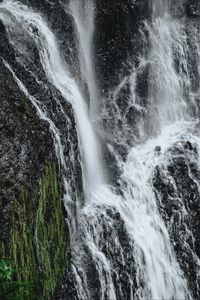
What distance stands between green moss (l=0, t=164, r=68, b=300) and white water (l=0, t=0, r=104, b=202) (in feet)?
5.85

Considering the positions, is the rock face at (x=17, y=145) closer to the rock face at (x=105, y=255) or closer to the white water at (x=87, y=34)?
the rock face at (x=105, y=255)

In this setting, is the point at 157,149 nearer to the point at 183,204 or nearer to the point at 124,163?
the point at 124,163

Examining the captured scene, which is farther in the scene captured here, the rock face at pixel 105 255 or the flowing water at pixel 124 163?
the flowing water at pixel 124 163

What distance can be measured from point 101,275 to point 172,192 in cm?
232

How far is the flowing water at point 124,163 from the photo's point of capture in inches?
312

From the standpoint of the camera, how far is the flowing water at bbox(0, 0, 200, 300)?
312 inches

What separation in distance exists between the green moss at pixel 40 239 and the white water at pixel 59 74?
178 cm

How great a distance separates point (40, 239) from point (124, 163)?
12.3ft

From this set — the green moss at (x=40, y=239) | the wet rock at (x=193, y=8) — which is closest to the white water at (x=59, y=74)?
the green moss at (x=40, y=239)

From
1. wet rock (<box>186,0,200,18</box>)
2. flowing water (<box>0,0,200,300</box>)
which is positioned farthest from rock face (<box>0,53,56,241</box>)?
wet rock (<box>186,0,200,18</box>)

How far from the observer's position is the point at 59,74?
962cm

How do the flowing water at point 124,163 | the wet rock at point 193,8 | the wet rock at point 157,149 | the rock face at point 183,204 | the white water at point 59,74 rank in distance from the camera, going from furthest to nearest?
the wet rock at point 193,8 → the wet rock at point 157,149 → the white water at point 59,74 → the rock face at point 183,204 → the flowing water at point 124,163

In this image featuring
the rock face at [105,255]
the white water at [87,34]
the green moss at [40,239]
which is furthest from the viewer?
the white water at [87,34]

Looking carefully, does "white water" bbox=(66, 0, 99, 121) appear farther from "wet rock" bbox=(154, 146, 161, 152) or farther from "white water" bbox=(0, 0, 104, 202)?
"wet rock" bbox=(154, 146, 161, 152)
